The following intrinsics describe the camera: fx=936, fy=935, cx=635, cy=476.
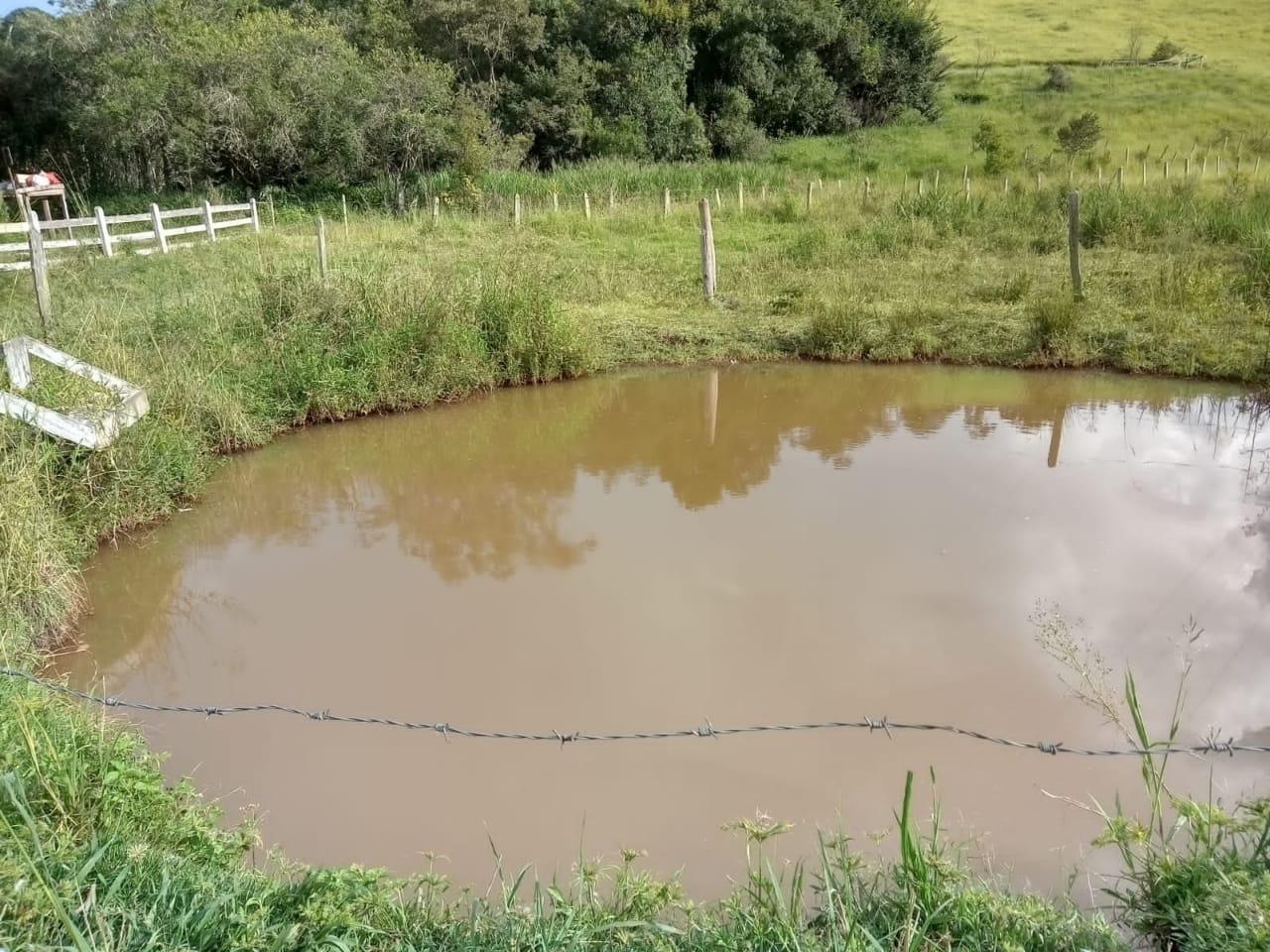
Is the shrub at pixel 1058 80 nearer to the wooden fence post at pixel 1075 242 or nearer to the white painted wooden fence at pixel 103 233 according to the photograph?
the wooden fence post at pixel 1075 242

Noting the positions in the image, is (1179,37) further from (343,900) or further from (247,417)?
(343,900)

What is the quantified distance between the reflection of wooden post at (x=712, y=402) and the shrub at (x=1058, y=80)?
2520cm

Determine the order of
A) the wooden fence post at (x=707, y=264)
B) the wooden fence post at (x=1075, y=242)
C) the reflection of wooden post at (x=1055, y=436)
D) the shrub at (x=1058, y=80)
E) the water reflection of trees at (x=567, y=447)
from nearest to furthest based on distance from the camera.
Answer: the water reflection of trees at (x=567, y=447) → the reflection of wooden post at (x=1055, y=436) → the wooden fence post at (x=1075, y=242) → the wooden fence post at (x=707, y=264) → the shrub at (x=1058, y=80)

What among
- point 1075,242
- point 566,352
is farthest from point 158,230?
point 1075,242

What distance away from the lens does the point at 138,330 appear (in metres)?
8.17

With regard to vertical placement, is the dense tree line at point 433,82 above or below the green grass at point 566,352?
above

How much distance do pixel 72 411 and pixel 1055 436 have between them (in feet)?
23.5

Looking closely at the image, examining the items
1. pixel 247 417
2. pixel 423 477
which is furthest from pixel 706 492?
pixel 247 417

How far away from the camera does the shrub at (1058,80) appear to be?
28906 mm

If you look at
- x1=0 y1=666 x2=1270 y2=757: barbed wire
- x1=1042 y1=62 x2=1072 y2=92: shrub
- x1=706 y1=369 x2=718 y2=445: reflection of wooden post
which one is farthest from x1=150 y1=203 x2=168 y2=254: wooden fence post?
x1=1042 y1=62 x2=1072 y2=92: shrub

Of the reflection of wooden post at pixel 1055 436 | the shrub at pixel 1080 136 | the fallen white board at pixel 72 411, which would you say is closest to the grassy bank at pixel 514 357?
the fallen white board at pixel 72 411

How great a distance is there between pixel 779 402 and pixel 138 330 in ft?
18.9

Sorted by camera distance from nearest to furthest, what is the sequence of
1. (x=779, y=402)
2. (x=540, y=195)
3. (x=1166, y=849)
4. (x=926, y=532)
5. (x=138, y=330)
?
(x=1166, y=849)
(x=926, y=532)
(x=138, y=330)
(x=779, y=402)
(x=540, y=195)

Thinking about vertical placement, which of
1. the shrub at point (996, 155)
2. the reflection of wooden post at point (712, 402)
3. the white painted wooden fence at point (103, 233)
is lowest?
the reflection of wooden post at point (712, 402)
